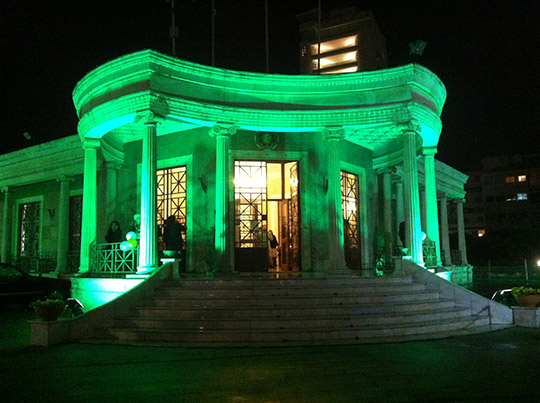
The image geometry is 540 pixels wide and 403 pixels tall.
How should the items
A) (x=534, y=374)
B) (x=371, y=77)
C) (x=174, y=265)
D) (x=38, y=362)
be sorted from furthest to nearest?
(x=371, y=77) → (x=174, y=265) → (x=38, y=362) → (x=534, y=374)

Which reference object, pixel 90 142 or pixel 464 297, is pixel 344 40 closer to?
pixel 90 142

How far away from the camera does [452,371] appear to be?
20.5 ft

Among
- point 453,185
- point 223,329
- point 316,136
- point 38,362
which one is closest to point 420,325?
point 223,329

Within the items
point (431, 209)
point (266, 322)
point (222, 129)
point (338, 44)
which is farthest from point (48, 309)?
point (338, 44)

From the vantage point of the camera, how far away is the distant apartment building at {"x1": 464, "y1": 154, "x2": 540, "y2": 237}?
70.6 m

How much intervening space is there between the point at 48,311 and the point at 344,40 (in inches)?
1786

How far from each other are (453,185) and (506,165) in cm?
5399

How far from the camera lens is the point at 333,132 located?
13.2 m

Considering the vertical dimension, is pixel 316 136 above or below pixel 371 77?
below

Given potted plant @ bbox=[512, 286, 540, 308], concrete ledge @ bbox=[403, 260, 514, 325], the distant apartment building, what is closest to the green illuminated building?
concrete ledge @ bbox=[403, 260, 514, 325]

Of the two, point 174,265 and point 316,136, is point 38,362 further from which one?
point 316,136

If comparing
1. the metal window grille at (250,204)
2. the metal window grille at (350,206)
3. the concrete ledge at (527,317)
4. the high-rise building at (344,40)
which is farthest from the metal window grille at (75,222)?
the high-rise building at (344,40)

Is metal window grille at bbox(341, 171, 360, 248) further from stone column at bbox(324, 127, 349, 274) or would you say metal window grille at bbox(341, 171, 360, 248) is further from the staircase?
the staircase

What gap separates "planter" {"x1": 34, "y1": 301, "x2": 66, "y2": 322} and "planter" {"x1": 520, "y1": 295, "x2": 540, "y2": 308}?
9.08 meters
